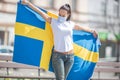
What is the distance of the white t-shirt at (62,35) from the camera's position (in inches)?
302

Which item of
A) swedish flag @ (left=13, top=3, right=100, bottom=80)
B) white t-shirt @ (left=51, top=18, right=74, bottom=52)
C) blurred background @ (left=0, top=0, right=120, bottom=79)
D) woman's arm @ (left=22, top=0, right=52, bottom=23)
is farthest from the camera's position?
blurred background @ (left=0, top=0, right=120, bottom=79)

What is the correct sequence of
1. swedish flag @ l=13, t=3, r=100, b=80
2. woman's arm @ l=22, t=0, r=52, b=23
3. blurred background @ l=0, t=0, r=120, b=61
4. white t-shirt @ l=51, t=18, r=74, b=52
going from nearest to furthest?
white t-shirt @ l=51, t=18, r=74, b=52 → woman's arm @ l=22, t=0, r=52, b=23 → swedish flag @ l=13, t=3, r=100, b=80 → blurred background @ l=0, t=0, r=120, b=61

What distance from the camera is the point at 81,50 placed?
8.84 m

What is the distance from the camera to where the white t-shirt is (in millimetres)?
7664

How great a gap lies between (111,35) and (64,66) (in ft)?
127

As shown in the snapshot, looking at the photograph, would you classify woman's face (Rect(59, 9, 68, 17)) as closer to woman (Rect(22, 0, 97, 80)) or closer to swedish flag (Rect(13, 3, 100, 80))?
woman (Rect(22, 0, 97, 80))

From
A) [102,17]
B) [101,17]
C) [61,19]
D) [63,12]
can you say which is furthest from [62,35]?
[102,17]

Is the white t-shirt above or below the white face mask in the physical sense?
below

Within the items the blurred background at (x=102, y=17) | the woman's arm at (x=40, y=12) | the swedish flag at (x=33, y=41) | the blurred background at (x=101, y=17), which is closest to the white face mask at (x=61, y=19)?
the woman's arm at (x=40, y=12)

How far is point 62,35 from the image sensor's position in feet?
25.1

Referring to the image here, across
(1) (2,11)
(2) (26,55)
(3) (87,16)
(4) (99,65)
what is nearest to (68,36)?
(2) (26,55)

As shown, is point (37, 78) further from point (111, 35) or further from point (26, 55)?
point (111, 35)

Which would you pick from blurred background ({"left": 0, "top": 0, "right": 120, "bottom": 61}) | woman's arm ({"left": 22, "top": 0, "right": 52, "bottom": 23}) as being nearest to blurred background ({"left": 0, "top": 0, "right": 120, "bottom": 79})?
blurred background ({"left": 0, "top": 0, "right": 120, "bottom": 61})

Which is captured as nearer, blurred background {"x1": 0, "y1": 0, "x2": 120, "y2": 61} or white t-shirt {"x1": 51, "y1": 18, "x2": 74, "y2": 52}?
white t-shirt {"x1": 51, "y1": 18, "x2": 74, "y2": 52}
